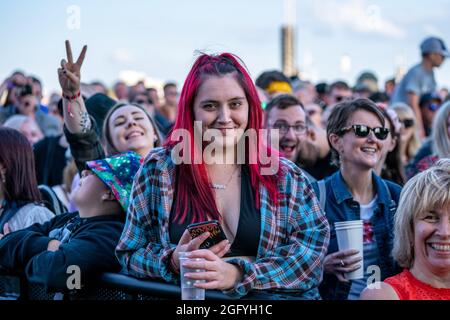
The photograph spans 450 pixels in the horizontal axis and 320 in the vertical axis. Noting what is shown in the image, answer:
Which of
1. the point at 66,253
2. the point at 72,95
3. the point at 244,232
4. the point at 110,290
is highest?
the point at 72,95

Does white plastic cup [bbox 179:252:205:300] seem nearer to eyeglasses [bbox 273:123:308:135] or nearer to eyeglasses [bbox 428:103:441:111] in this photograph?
eyeglasses [bbox 273:123:308:135]

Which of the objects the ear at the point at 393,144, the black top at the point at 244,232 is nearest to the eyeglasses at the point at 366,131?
the ear at the point at 393,144

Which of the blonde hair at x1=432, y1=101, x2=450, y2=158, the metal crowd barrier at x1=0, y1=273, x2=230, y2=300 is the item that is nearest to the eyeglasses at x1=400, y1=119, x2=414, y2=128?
the blonde hair at x1=432, y1=101, x2=450, y2=158

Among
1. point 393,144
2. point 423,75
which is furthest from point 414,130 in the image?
point 423,75

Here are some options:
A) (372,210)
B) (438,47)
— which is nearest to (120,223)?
(372,210)

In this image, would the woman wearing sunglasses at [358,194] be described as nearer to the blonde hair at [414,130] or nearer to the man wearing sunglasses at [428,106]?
the blonde hair at [414,130]

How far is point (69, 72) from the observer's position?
13.6 ft

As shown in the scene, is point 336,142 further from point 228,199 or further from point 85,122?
point 85,122

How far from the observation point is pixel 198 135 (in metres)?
3.17

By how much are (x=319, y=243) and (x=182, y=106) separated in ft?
2.86

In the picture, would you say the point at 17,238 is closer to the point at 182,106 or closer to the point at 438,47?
the point at 182,106

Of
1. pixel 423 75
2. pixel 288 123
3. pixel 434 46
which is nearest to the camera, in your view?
pixel 288 123

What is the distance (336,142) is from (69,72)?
5.33 feet
